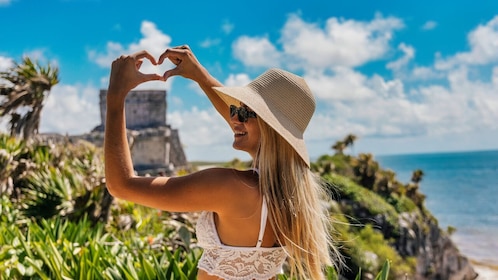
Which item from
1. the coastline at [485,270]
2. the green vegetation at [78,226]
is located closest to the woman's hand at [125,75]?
the green vegetation at [78,226]

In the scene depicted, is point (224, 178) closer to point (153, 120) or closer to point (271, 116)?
point (271, 116)

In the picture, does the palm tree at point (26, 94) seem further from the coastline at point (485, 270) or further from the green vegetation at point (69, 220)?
the coastline at point (485, 270)

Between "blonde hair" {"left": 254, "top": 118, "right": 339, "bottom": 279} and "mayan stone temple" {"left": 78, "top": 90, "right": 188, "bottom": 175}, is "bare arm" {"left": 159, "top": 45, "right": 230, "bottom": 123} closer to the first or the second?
"blonde hair" {"left": 254, "top": 118, "right": 339, "bottom": 279}

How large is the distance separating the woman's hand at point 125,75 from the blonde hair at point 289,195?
1.34ft

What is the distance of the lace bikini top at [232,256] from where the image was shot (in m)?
1.70

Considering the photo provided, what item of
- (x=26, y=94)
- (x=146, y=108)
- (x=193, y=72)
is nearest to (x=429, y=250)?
(x=146, y=108)

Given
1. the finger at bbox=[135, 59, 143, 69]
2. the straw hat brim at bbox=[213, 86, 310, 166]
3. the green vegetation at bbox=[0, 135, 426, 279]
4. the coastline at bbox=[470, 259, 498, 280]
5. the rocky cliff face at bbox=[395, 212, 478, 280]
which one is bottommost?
the coastline at bbox=[470, 259, 498, 280]

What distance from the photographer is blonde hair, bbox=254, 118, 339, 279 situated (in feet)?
5.42

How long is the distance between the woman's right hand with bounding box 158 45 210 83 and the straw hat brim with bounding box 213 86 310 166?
28 centimetres

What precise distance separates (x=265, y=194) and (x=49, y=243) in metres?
2.25

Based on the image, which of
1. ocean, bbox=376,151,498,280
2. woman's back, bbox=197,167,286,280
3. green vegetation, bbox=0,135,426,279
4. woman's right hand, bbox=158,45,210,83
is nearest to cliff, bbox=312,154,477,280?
ocean, bbox=376,151,498,280

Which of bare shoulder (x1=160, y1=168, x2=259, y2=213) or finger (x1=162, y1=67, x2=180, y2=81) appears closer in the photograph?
bare shoulder (x1=160, y1=168, x2=259, y2=213)

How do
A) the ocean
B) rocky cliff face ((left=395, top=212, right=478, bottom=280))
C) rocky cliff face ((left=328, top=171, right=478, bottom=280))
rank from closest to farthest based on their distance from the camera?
1. rocky cliff face ((left=328, top=171, right=478, bottom=280))
2. rocky cliff face ((left=395, top=212, right=478, bottom=280))
3. the ocean

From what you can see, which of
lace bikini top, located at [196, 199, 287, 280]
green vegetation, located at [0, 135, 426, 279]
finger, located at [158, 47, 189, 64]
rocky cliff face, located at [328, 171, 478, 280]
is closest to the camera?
lace bikini top, located at [196, 199, 287, 280]
